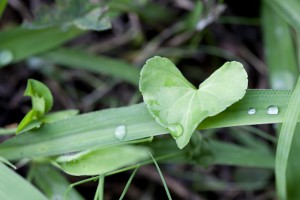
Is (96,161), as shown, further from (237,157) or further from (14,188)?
(237,157)

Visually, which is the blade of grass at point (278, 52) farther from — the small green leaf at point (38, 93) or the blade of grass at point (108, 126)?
the small green leaf at point (38, 93)

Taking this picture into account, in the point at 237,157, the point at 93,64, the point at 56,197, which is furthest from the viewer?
the point at 93,64

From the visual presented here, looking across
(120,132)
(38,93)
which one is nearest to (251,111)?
(120,132)

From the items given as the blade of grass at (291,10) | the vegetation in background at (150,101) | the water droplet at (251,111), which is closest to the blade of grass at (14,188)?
the vegetation in background at (150,101)

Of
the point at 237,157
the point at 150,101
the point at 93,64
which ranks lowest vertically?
the point at 237,157

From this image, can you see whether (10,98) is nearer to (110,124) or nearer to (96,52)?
(96,52)

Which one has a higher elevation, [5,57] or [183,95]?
[183,95]

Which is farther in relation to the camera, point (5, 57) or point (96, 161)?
point (5, 57)
